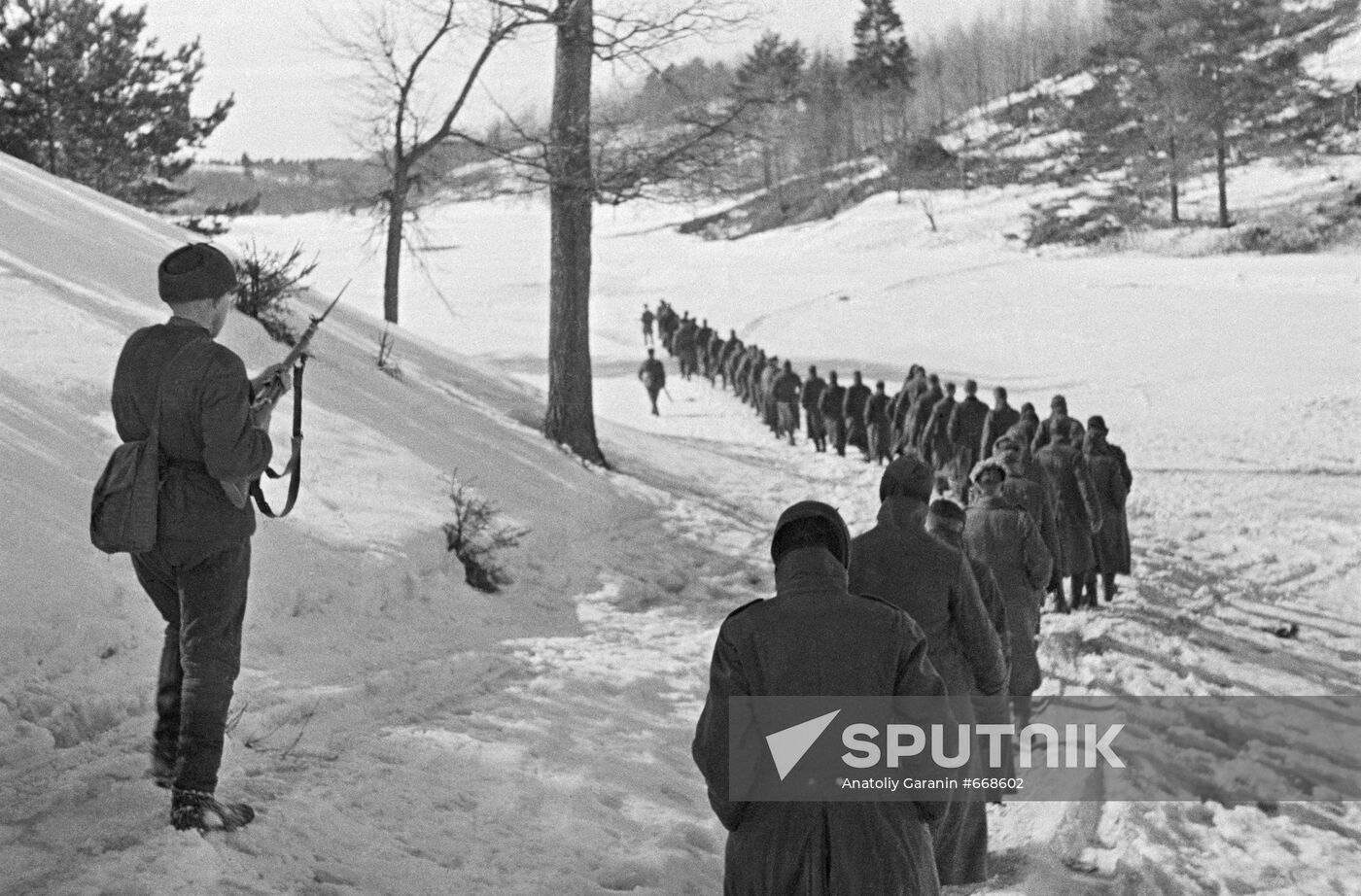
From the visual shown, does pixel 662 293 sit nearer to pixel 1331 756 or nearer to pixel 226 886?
pixel 1331 756

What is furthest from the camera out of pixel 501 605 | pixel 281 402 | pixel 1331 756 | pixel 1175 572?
pixel 1175 572

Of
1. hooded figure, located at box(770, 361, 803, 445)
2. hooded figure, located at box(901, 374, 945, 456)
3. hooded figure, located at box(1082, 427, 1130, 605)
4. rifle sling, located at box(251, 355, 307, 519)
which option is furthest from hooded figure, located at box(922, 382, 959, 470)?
rifle sling, located at box(251, 355, 307, 519)

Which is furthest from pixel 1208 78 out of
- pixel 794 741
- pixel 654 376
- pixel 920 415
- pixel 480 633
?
pixel 794 741

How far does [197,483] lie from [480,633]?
11.3 feet

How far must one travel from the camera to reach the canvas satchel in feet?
11.4

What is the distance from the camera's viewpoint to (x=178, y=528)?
3.53 metres

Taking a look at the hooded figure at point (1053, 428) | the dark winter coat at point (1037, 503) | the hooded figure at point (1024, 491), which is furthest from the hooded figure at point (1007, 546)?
the hooded figure at point (1053, 428)

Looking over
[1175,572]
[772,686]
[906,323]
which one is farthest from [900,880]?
[906,323]

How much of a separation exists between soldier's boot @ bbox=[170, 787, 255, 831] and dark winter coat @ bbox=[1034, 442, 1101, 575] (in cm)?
699

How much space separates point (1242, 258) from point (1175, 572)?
31.0 meters

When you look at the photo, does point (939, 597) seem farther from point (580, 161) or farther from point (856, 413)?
point (856, 413)

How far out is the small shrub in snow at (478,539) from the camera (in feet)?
25.2

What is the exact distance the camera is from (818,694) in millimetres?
2684

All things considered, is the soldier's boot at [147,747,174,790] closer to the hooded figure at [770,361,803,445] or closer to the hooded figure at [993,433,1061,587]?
the hooded figure at [993,433,1061,587]
